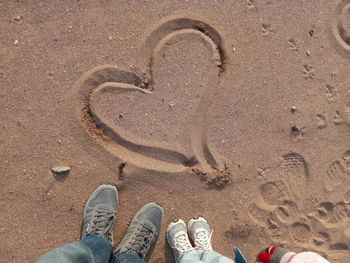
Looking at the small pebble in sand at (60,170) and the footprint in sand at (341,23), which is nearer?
the small pebble in sand at (60,170)

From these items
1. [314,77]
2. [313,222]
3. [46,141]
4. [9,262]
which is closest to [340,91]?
[314,77]

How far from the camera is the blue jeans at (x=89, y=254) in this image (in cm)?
240

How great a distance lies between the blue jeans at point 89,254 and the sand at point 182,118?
26cm

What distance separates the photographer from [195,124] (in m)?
3.13

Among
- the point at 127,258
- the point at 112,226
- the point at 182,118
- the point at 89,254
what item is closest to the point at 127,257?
the point at 127,258

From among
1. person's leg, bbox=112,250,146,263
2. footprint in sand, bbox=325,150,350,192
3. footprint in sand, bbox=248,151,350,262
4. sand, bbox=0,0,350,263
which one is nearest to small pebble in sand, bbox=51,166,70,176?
sand, bbox=0,0,350,263

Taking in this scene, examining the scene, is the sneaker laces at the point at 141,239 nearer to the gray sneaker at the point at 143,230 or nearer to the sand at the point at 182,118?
the gray sneaker at the point at 143,230

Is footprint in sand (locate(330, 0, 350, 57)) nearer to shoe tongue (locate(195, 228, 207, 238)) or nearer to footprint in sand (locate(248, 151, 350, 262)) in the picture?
footprint in sand (locate(248, 151, 350, 262))

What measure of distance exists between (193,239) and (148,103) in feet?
4.22

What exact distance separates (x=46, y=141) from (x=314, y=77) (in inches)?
98.2

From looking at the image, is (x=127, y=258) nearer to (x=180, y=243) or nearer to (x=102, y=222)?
(x=102, y=222)

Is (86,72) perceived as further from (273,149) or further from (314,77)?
(314,77)

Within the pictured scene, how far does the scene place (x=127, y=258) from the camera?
2.90m

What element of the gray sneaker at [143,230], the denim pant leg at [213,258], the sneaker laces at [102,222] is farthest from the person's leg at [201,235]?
the sneaker laces at [102,222]
